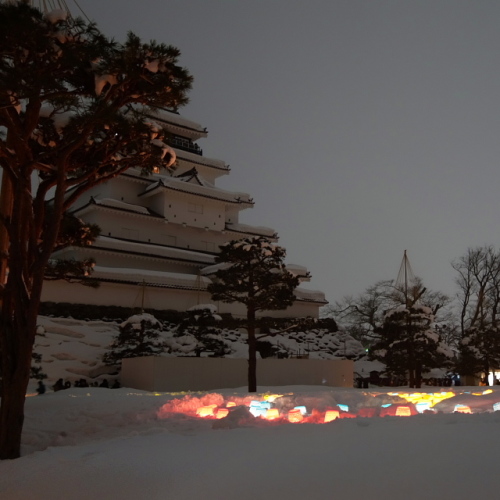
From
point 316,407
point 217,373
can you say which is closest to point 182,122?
point 217,373

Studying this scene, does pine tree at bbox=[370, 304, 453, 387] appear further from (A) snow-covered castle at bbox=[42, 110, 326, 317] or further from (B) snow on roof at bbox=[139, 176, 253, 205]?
(B) snow on roof at bbox=[139, 176, 253, 205]

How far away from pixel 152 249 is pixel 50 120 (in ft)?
72.5

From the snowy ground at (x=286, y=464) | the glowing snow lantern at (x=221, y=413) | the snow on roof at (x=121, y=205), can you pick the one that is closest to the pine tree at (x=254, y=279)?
the glowing snow lantern at (x=221, y=413)

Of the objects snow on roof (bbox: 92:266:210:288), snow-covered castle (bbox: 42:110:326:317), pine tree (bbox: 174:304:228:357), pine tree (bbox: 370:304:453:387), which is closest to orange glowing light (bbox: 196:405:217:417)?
pine tree (bbox: 174:304:228:357)

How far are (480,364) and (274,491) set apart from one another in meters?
25.6

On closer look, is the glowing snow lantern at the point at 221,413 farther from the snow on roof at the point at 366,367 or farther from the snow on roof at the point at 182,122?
the snow on roof at the point at 182,122

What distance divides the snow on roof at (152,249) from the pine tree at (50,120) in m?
20.0

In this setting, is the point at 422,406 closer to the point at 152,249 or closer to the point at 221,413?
the point at 221,413

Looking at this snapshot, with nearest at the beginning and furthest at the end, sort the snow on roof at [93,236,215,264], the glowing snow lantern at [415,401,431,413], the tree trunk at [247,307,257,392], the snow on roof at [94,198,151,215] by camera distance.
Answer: the glowing snow lantern at [415,401,431,413] → the tree trunk at [247,307,257,392] → the snow on roof at [93,236,215,264] → the snow on roof at [94,198,151,215]

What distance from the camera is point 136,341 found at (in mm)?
22188

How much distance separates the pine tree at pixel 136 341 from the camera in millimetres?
21875

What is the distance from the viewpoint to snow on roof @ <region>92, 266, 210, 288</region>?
27891 millimetres

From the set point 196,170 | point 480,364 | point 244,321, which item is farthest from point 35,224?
point 196,170

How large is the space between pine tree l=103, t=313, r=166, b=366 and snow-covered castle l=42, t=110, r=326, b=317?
470cm
